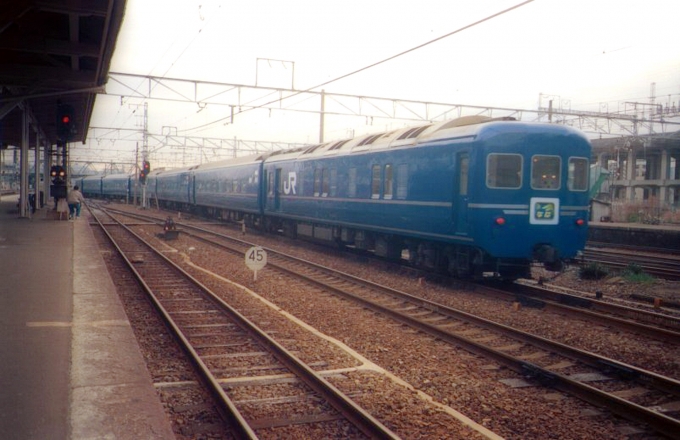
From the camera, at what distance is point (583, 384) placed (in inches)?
236

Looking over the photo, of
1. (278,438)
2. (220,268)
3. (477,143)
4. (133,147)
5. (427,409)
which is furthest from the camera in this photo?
(133,147)

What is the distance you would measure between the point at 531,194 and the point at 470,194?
1140 mm

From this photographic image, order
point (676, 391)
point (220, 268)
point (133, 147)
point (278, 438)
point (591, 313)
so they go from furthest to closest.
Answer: point (133, 147) < point (220, 268) < point (591, 313) < point (676, 391) < point (278, 438)

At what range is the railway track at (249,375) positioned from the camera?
5293mm

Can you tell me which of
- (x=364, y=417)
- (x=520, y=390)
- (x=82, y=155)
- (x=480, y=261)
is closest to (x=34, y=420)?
(x=364, y=417)

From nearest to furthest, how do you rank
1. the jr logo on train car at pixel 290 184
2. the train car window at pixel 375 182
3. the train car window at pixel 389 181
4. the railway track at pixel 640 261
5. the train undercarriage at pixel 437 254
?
the train undercarriage at pixel 437 254, the train car window at pixel 389 181, the train car window at pixel 375 182, the railway track at pixel 640 261, the jr logo on train car at pixel 290 184

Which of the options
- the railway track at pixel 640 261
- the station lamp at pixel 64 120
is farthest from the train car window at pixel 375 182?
the station lamp at pixel 64 120

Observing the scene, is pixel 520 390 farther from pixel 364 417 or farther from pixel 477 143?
pixel 477 143

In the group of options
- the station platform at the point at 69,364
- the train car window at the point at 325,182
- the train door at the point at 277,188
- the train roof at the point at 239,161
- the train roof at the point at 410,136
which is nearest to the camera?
the station platform at the point at 69,364

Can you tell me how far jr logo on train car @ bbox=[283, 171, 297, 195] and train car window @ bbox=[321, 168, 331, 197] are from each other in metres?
2.48

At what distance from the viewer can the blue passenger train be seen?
11.2 meters

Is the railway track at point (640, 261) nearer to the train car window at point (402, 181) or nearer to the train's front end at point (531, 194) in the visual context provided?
the train's front end at point (531, 194)

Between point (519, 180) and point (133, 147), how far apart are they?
2427 inches

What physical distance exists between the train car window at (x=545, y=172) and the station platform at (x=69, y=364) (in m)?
7.39
